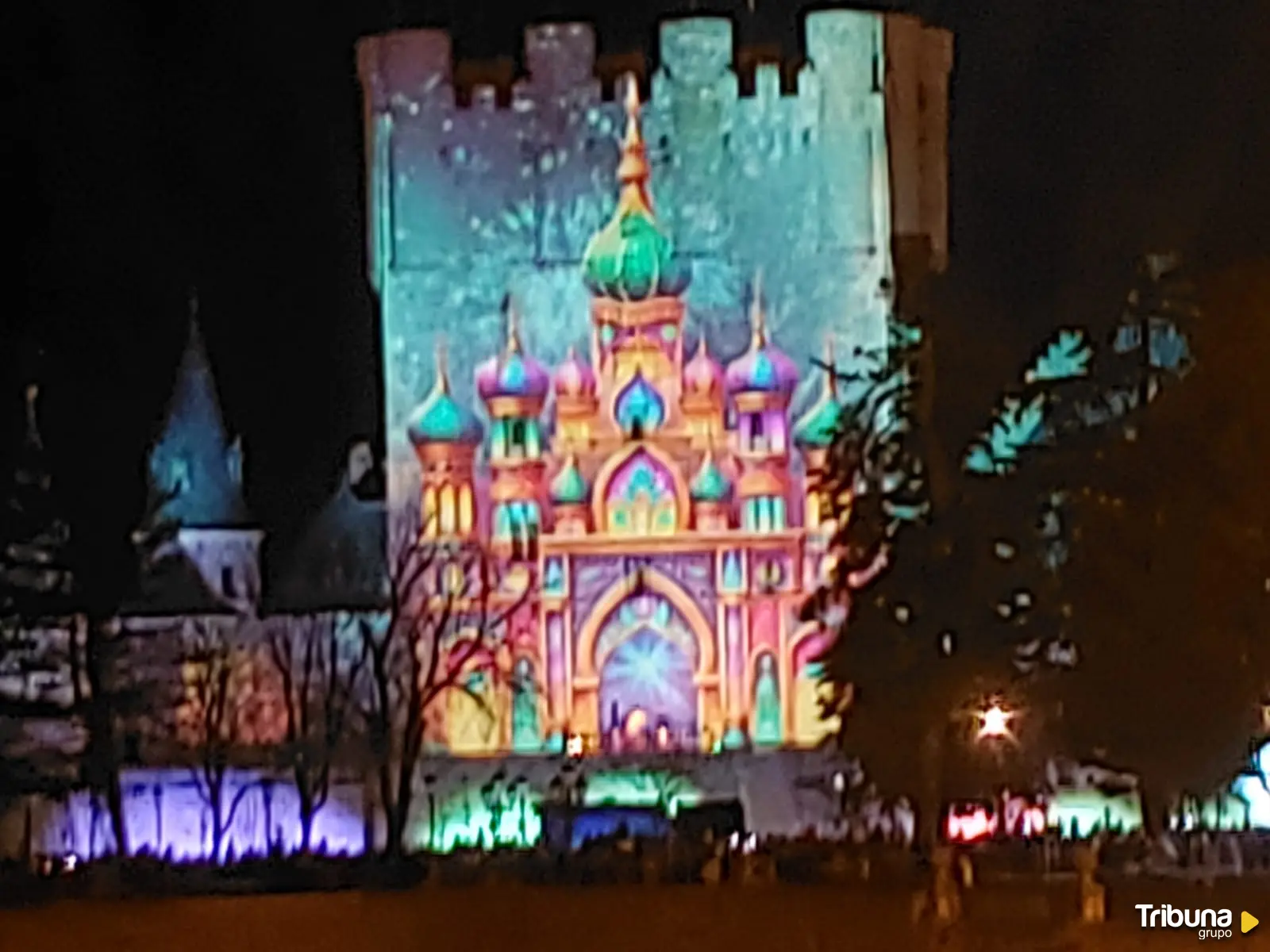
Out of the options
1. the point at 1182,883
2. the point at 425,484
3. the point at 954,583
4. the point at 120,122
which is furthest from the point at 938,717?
the point at 120,122

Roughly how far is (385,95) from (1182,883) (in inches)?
101

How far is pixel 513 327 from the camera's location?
16.7ft

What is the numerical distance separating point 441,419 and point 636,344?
1.63ft

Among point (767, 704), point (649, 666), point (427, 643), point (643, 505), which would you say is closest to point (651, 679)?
point (649, 666)

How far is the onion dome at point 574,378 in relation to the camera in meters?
5.07

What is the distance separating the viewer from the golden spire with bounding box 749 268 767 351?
501 centimetres

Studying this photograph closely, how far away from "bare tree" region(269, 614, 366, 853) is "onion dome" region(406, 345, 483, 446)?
1.63 feet

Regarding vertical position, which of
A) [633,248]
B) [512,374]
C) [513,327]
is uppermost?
[633,248]

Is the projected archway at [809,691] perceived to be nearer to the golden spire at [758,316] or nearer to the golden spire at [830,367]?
the golden spire at [830,367]

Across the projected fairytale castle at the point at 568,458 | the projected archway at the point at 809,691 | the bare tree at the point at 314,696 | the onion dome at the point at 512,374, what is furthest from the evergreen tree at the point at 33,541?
the projected archway at the point at 809,691

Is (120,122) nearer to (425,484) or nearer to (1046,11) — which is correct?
(425,484)

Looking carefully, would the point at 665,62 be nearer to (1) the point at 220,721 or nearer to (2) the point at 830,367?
(2) the point at 830,367

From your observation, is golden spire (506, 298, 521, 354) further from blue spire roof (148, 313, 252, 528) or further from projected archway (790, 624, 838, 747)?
projected archway (790, 624, 838, 747)

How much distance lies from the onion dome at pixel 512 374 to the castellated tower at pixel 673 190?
0.08 ft
